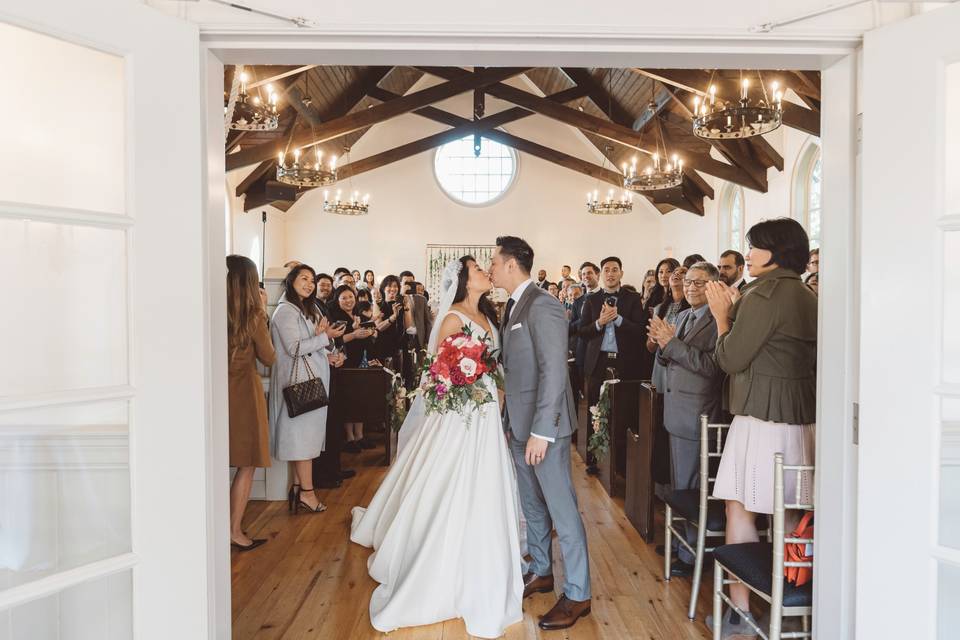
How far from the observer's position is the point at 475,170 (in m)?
15.0

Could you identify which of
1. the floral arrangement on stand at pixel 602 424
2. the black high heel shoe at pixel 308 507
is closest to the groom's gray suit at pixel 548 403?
the floral arrangement on stand at pixel 602 424

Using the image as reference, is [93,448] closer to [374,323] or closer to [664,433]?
[664,433]

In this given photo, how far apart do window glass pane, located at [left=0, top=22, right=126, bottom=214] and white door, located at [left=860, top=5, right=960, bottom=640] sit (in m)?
1.97

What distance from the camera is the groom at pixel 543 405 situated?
9.02 ft

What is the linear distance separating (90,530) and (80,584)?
0.13m

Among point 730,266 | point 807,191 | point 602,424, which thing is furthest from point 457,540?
point 807,191

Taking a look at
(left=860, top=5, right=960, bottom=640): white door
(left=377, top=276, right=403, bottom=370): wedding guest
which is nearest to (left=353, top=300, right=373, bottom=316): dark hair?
(left=377, top=276, right=403, bottom=370): wedding guest

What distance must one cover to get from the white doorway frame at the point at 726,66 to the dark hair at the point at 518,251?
1.07 metres

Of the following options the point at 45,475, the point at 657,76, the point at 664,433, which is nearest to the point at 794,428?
the point at 664,433

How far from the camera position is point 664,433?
11.7ft

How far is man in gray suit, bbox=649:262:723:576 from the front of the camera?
323 cm

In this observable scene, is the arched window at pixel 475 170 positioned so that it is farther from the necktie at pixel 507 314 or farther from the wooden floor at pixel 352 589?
the necktie at pixel 507 314

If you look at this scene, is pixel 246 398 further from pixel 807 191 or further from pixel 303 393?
pixel 807 191

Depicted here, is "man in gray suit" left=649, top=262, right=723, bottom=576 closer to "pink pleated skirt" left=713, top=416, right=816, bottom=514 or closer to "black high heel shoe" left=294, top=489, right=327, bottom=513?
"pink pleated skirt" left=713, top=416, right=816, bottom=514
